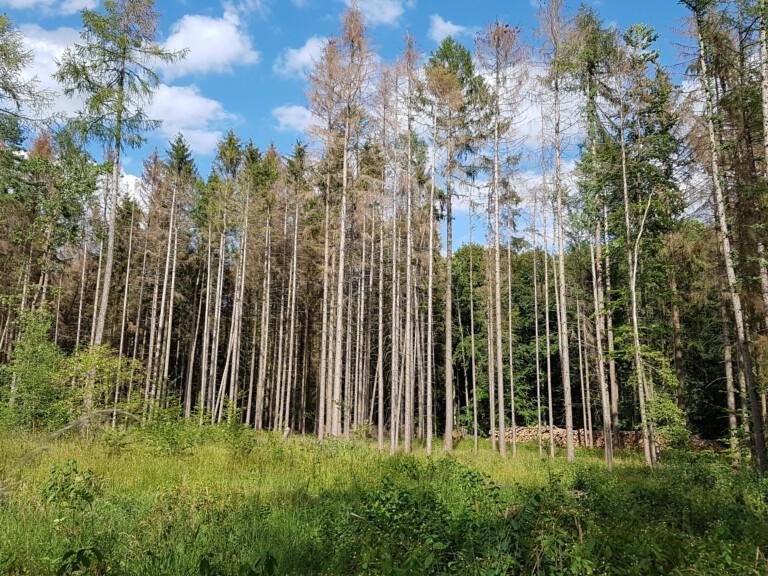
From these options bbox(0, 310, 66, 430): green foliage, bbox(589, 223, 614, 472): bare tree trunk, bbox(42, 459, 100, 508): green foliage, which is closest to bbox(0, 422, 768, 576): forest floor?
bbox(42, 459, 100, 508): green foliage

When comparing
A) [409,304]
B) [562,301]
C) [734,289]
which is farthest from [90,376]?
[734,289]

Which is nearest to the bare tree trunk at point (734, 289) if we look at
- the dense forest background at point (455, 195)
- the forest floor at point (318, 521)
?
the dense forest background at point (455, 195)

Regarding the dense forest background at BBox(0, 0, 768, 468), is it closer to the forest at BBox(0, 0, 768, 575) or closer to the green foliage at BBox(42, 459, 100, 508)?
the forest at BBox(0, 0, 768, 575)

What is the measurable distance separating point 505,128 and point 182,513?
16.9m

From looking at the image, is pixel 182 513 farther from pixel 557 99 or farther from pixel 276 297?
pixel 276 297

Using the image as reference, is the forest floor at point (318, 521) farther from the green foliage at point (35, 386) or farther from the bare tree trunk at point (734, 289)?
the bare tree trunk at point (734, 289)

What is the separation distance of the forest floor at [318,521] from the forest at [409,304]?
0.05 meters

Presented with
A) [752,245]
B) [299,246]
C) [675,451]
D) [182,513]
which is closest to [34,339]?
[182,513]

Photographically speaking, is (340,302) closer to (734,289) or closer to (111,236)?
(111,236)

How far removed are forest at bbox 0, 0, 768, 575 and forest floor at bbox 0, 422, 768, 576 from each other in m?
0.05

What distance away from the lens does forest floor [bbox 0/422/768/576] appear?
3.46 meters

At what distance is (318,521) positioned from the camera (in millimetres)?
5176

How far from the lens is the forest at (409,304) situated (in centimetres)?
424

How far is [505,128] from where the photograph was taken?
1766 centimetres
